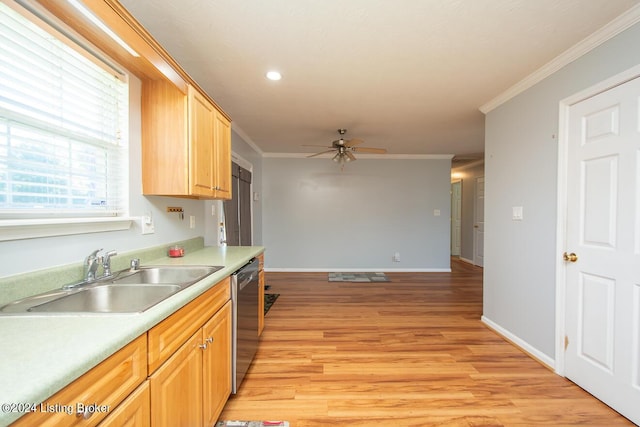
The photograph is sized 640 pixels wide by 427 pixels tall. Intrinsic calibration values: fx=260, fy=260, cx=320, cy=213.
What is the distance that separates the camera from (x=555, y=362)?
2.06 m

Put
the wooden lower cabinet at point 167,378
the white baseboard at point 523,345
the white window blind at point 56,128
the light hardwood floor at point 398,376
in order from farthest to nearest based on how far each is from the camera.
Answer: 1. the white baseboard at point 523,345
2. the light hardwood floor at point 398,376
3. the white window blind at point 56,128
4. the wooden lower cabinet at point 167,378

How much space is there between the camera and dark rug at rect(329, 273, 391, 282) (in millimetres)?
4738

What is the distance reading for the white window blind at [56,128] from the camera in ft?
3.51

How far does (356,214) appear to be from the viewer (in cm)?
541

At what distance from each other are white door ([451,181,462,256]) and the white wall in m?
6.47

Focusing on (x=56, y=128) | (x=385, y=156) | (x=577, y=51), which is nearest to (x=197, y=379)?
(x=56, y=128)

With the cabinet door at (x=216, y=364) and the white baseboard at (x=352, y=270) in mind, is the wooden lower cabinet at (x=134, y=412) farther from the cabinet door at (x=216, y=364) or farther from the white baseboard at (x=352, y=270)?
the white baseboard at (x=352, y=270)

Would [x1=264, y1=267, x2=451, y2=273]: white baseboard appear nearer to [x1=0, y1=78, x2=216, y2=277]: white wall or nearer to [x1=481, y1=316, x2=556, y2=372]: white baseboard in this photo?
[x1=481, y1=316, x2=556, y2=372]: white baseboard

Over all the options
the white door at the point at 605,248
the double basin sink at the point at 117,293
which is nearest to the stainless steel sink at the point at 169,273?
the double basin sink at the point at 117,293

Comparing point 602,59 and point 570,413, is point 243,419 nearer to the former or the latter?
point 570,413

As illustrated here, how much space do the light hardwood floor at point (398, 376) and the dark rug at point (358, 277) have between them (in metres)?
1.33

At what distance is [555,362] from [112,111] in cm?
366

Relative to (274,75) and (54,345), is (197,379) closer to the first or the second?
(54,345)

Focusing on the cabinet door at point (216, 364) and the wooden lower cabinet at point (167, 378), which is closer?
the wooden lower cabinet at point (167, 378)
